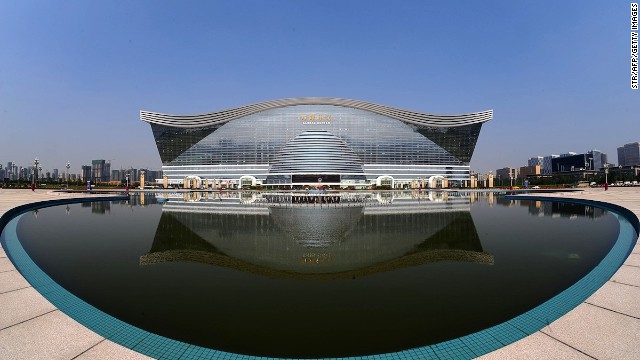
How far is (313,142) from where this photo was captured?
115 m

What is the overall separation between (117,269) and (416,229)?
1519cm

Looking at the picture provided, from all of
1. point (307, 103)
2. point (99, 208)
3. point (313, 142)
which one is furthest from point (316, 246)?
point (307, 103)

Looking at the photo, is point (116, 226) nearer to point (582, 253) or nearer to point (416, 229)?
point (416, 229)

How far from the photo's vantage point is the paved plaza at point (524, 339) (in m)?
4.57

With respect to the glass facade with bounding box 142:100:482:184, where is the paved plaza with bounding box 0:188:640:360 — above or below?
below

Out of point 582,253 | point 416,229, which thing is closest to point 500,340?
point 582,253

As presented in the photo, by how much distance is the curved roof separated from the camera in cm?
12162

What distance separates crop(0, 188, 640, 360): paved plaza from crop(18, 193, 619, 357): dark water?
1.33 metres

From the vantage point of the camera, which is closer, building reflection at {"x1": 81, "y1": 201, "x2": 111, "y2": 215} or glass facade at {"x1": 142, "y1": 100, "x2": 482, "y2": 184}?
building reflection at {"x1": 81, "y1": 201, "x2": 111, "y2": 215}

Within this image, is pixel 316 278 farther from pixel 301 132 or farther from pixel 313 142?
pixel 301 132

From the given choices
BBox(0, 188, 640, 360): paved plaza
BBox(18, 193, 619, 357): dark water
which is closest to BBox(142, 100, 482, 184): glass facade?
BBox(18, 193, 619, 357): dark water

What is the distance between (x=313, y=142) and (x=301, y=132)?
7.06 metres

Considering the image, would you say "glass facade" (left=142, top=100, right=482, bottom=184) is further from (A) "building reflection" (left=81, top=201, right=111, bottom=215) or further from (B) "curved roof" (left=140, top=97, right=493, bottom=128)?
(A) "building reflection" (left=81, top=201, right=111, bottom=215)

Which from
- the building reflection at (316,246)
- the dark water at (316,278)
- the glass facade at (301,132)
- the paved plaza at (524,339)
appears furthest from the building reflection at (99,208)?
the glass facade at (301,132)
